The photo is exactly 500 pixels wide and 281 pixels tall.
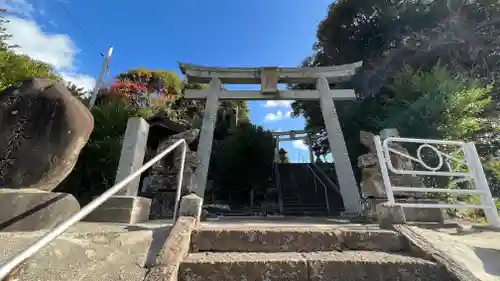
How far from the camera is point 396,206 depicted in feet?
8.27

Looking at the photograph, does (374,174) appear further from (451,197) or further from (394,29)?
(394,29)

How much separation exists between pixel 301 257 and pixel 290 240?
0.25m

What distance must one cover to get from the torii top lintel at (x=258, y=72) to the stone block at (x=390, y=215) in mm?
6100

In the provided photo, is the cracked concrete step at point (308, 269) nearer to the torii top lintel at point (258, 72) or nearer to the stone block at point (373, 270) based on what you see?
the stone block at point (373, 270)

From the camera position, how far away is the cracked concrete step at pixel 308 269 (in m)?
1.75

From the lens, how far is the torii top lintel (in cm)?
803

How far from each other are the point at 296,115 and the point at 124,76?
1137 centimetres

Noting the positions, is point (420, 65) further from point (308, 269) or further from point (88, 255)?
point (88, 255)

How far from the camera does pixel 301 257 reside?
6.24 feet

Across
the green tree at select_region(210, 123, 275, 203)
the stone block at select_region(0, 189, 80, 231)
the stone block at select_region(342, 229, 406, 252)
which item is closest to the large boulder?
the stone block at select_region(0, 189, 80, 231)

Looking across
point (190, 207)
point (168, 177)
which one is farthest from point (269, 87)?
point (190, 207)

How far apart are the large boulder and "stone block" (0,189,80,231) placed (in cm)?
25

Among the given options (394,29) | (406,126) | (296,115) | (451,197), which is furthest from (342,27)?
(451,197)

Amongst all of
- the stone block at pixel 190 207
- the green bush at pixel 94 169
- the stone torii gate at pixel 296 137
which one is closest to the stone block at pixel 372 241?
the stone block at pixel 190 207
